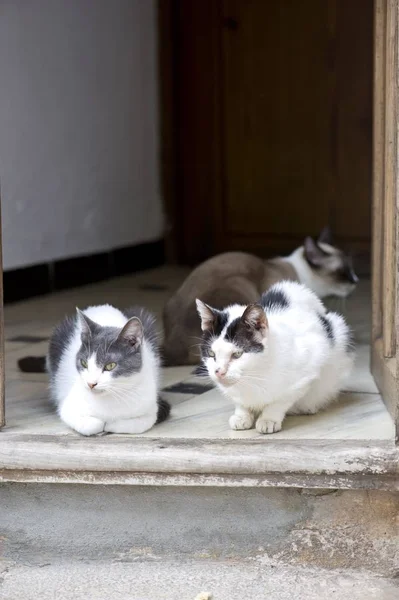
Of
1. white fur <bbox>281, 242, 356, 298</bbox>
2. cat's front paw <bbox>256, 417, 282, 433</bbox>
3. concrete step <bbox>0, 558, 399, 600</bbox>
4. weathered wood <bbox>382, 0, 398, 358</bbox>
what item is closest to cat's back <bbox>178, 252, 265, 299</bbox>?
white fur <bbox>281, 242, 356, 298</bbox>

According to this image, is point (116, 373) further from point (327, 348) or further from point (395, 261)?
point (395, 261)

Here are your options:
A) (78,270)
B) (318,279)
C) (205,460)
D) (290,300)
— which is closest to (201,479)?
(205,460)

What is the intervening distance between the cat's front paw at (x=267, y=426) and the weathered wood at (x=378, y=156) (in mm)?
679

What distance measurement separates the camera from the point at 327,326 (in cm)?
289

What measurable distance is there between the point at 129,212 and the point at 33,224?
117 cm

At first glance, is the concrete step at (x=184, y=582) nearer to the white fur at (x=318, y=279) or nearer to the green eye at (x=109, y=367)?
the green eye at (x=109, y=367)

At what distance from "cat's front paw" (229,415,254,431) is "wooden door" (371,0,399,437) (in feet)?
1.38

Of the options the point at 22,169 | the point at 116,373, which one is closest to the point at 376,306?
the point at 116,373

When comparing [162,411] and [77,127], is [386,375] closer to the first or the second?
[162,411]

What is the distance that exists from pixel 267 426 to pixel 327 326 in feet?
1.38

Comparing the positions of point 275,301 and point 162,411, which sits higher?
point 275,301

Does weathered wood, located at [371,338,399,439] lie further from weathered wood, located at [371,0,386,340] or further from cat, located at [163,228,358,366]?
cat, located at [163,228,358,366]

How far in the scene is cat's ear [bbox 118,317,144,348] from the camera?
2.66 m

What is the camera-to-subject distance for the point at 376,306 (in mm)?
3139
